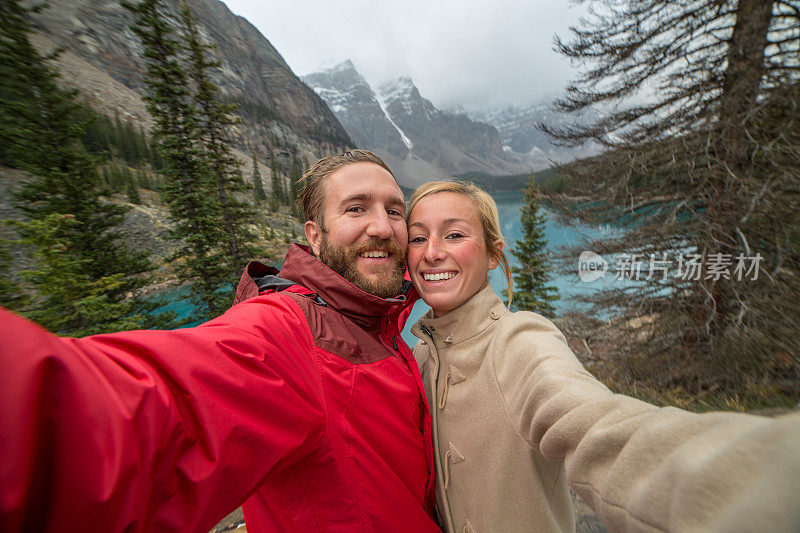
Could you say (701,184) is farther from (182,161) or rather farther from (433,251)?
(182,161)

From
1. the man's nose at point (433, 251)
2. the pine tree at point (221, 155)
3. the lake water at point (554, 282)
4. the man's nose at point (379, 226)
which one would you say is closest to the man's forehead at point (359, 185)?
the man's nose at point (379, 226)

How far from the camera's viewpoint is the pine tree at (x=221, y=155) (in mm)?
10656

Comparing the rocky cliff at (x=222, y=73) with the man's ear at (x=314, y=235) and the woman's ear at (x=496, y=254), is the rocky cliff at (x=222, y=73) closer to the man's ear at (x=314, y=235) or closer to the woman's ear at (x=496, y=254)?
the man's ear at (x=314, y=235)

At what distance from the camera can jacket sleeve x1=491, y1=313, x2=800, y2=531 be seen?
0.48m

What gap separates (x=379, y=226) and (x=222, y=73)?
99.9m

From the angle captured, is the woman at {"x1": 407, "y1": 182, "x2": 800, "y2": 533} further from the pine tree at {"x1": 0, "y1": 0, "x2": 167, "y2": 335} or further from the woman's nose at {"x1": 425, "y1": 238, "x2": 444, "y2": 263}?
the pine tree at {"x1": 0, "y1": 0, "x2": 167, "y2": 335}

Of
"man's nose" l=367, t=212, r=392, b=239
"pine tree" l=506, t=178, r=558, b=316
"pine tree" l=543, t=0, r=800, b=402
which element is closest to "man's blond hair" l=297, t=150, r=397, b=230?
"man's nose" l=367, t=212, r=392, b=239

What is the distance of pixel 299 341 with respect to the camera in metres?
1.17

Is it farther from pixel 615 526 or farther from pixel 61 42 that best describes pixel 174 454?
pixel 61 42

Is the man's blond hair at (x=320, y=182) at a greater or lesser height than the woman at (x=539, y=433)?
greater

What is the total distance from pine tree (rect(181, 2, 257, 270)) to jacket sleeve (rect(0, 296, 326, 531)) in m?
12.0

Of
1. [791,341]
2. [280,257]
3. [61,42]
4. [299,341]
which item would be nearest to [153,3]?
[299,341]

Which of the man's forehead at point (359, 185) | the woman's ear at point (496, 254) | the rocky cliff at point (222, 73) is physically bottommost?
the woman's ear at point (496, 254)

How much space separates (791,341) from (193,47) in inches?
670
